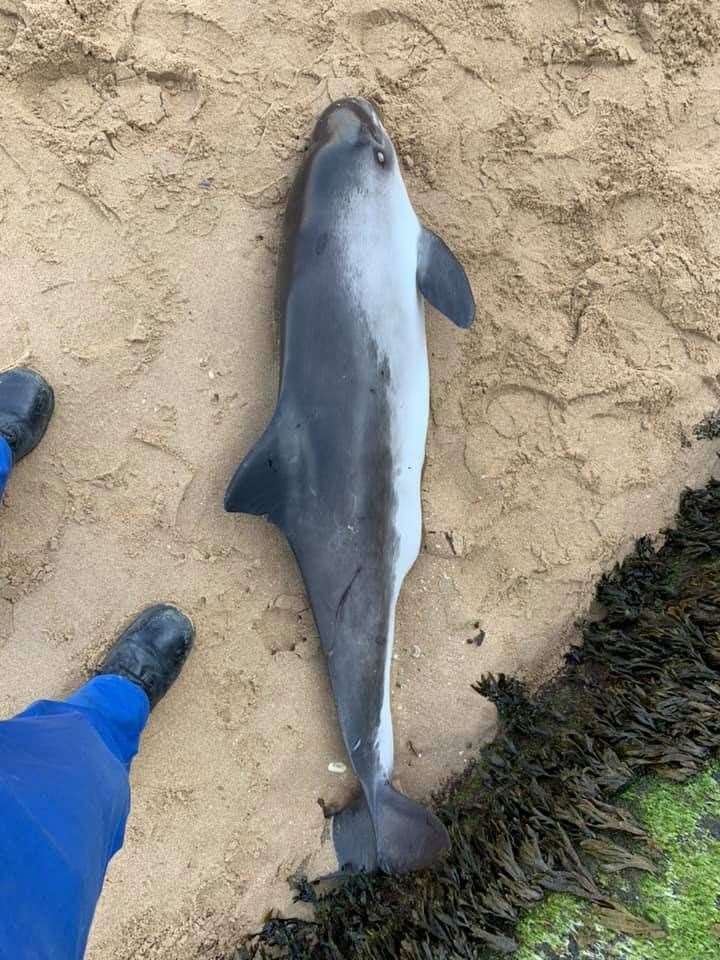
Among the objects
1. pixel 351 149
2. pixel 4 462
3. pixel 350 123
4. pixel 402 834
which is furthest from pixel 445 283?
pixel 402 834

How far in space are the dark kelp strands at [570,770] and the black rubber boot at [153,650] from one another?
134 centimetres

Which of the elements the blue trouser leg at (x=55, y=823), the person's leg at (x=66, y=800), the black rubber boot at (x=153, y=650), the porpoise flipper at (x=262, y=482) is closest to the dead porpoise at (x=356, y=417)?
the porpoise flipper at (x=262, y=482)

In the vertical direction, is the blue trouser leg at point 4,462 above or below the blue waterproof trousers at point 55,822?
above

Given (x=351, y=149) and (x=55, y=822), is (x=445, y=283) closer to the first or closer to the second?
(x=351, y=149)

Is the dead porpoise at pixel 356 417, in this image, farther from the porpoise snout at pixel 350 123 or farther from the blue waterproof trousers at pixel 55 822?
the blue waterproof trousers at pixel 55 822

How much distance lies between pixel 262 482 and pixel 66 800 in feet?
5.10

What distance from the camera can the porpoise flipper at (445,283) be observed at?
3506 millimetres

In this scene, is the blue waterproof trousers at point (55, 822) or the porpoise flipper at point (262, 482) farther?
the porpoise flipper at point (262, 482)

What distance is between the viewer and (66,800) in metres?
2.57

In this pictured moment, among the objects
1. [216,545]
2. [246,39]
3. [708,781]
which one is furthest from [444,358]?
[708,781]

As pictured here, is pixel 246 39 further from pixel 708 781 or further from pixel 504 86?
pixel 708 781

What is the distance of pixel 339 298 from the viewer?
339 cm

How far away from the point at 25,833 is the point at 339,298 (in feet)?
8.33

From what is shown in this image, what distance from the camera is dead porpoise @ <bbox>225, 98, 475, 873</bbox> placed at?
3367 millimetres
